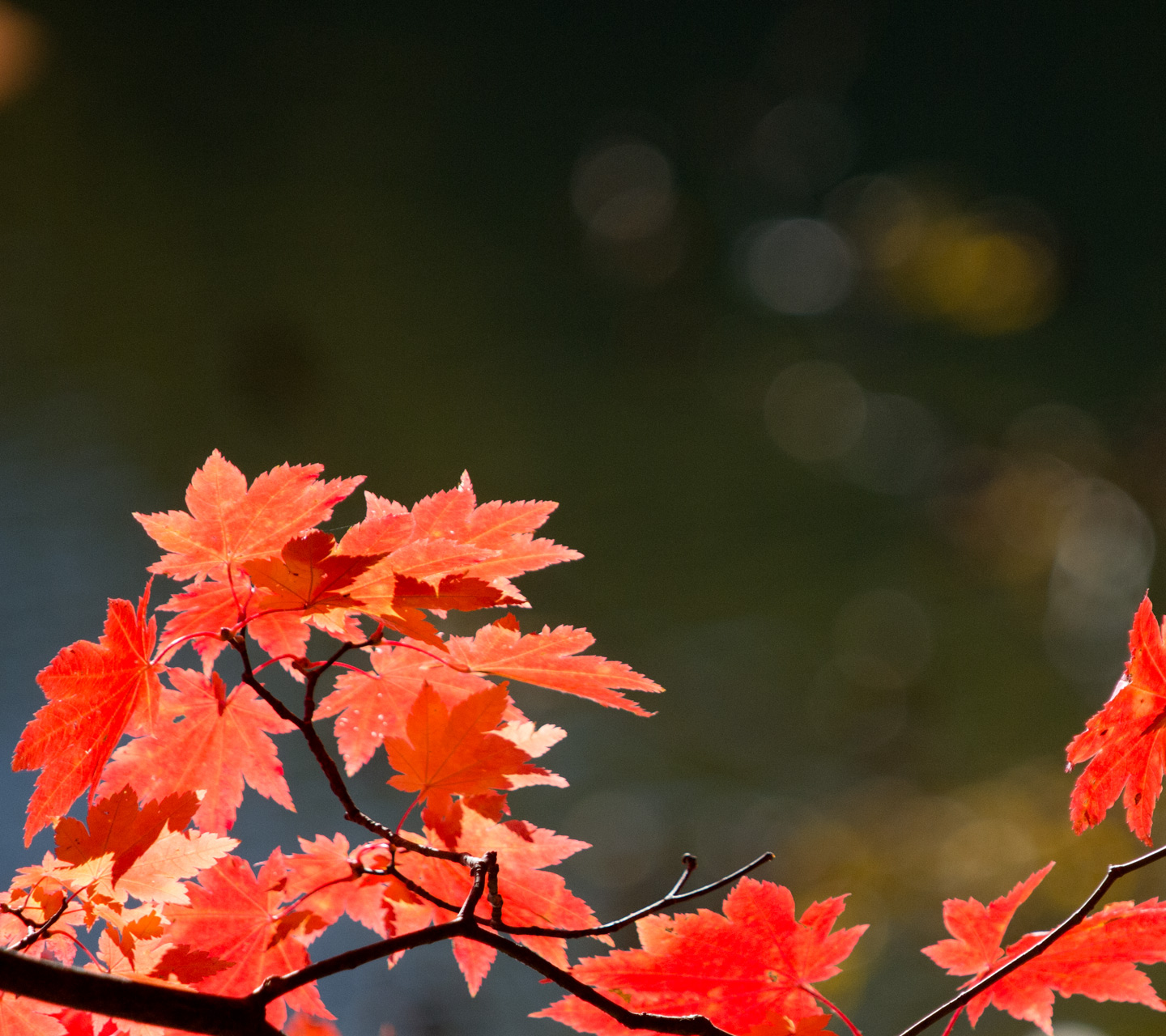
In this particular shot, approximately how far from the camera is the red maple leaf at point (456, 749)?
55 cm

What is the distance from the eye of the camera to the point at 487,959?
2.11 ft

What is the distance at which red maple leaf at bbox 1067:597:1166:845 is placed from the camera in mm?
571

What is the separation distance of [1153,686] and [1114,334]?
2.56m

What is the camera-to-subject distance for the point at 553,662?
61 centimetres

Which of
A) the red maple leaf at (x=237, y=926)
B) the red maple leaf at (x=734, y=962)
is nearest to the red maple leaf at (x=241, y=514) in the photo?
the red maple leaf at (x=237, y=926)

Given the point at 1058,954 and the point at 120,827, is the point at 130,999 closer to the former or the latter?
the point at 120,827

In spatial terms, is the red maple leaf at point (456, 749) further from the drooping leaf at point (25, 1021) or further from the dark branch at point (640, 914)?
the drooping leaf at point (25, 1021)

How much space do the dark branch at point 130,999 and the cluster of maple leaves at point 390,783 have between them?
0.13 metres

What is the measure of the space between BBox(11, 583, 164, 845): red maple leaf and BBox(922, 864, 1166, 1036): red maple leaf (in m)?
0.56

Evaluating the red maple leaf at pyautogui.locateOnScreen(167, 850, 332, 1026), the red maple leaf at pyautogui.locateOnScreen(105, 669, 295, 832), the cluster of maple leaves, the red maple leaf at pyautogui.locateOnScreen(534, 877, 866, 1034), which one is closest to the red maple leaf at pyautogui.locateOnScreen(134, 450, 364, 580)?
the cluster of maple leaves

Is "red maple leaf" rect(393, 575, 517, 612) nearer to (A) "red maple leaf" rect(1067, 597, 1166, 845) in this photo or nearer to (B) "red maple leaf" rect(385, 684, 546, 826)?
(B) "red maple leaf" rect(385, 684, 546, 826)

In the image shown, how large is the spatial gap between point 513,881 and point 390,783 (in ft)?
0.45

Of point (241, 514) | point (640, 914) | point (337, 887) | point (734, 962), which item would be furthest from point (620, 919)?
point (241, 514)

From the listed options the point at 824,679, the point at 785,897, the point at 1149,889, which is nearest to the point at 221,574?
the point at 785,897
